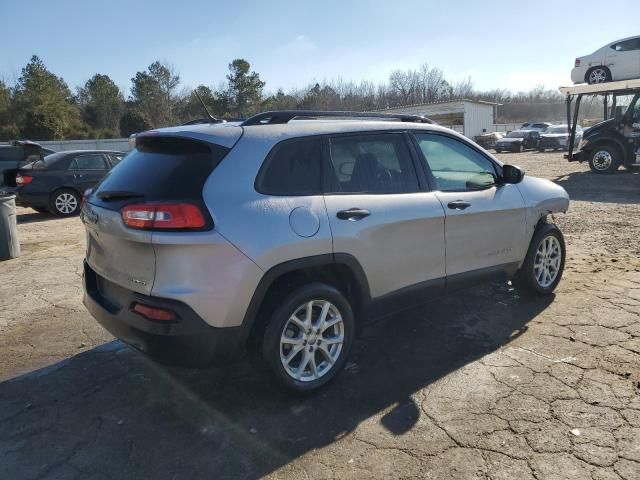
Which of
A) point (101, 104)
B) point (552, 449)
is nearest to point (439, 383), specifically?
point (552, 449)

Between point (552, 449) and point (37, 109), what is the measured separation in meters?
41.4

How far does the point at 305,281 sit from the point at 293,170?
2.34 ft

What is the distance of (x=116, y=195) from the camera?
119 inches

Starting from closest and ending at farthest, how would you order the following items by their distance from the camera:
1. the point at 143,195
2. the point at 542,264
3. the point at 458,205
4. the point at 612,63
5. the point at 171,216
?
the point at 171,216 < the point at 143,195 < the point at 458,205 < the point at 542,264 < the point at 612,63

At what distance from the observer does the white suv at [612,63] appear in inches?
655

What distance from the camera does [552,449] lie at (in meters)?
2.64

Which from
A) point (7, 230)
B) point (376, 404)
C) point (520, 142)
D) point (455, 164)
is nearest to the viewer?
point (376, 404)

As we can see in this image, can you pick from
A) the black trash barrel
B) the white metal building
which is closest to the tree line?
the white metal building

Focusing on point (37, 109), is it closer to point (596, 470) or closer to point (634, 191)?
point (634, 191)

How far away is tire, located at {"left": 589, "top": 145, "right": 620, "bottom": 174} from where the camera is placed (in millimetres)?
14969

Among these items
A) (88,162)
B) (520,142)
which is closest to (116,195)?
(88,162)

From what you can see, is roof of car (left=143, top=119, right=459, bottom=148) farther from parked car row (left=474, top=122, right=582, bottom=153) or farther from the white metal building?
the white metal building

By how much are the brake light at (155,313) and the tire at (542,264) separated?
339 centimetres

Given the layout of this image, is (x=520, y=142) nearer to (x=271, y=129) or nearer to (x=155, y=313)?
(x=271, y=129)
